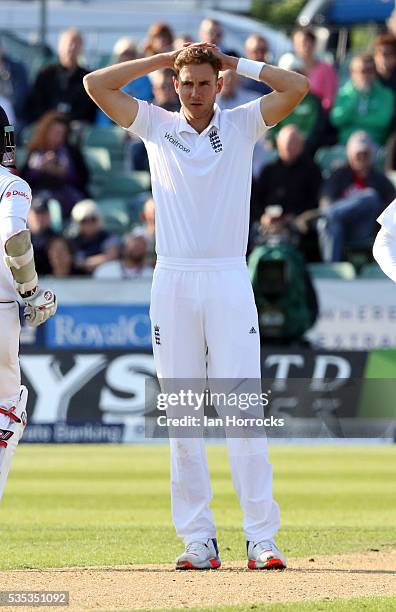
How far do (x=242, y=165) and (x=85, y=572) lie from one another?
230 centimetres

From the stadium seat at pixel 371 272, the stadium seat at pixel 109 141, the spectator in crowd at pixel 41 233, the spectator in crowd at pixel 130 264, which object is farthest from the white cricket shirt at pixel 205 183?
the stadium seat at pixel 109 141

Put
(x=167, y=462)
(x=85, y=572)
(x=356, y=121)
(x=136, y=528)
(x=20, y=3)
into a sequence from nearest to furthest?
(x=85, y=572), (x=136, y=528), (x=167, y=462), (x=356, y=121), (x=20, y=3)

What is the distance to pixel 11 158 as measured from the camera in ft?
22.8

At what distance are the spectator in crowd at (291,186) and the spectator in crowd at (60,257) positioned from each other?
231cm

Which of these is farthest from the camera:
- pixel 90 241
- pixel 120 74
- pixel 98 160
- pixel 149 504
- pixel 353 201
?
pixel 98 160

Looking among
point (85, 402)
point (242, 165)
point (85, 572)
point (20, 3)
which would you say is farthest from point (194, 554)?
point (20, 3)

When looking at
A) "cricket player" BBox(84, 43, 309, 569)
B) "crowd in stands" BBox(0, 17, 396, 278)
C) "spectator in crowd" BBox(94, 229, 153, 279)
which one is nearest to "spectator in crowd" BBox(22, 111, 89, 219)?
"crowd in stands" BBox(0, 17, 396, 278)

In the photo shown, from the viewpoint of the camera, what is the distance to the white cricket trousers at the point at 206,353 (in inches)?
290

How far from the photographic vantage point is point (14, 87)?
66.3ft

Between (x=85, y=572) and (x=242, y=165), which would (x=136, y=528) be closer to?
(x=85, y=572)

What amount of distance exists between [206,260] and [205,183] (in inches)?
16.0

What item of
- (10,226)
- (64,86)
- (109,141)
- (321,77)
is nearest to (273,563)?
(10,226)

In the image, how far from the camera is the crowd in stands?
17.4 meters

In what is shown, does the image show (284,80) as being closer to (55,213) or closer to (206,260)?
(206,260)
